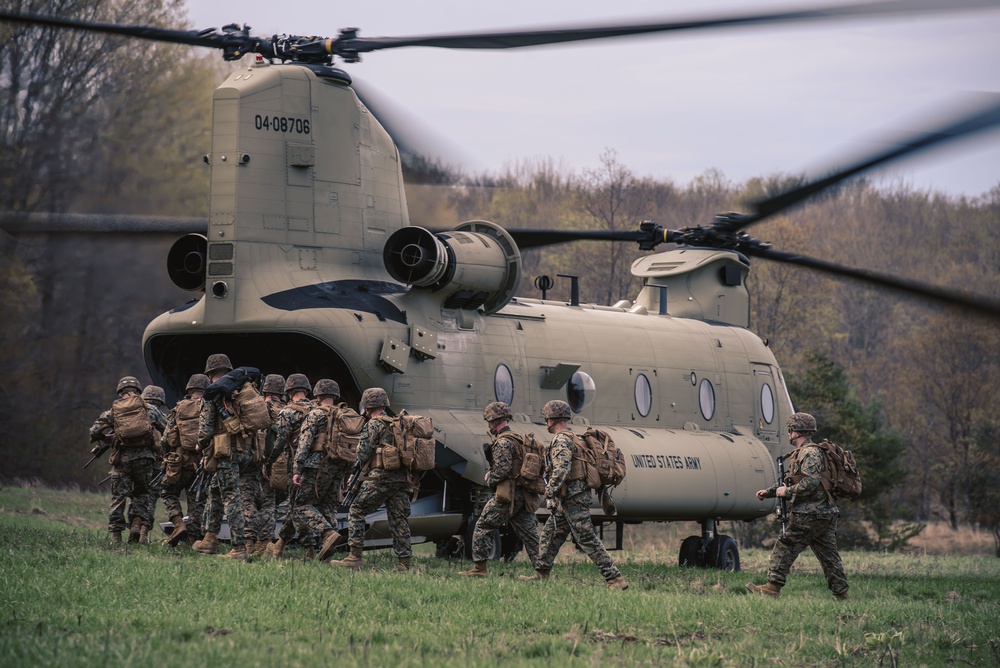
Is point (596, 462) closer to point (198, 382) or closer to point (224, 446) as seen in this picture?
point (224, 446)

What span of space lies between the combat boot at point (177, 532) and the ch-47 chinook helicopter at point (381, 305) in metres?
1.97

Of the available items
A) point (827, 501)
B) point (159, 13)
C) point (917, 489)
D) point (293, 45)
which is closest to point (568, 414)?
point (827, 501)

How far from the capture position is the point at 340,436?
1334 centimetres

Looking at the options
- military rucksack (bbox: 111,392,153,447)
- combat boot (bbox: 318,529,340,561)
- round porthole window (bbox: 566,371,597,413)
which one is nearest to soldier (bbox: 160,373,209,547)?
military rucksack (bbox: 111,392,153,447)

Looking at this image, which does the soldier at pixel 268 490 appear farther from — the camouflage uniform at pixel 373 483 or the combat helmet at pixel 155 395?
the combat helmet at pixel 155 395

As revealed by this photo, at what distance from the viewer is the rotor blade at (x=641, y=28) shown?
7.11 metres

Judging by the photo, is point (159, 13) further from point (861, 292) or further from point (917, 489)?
point (861, 292)

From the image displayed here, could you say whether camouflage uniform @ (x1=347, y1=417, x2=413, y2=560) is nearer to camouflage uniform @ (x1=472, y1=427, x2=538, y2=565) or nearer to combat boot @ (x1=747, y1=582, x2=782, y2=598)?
camouflage uniform @ (x1=472, y1=427, x2=538, y2=565)

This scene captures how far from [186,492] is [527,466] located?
13.2 ft

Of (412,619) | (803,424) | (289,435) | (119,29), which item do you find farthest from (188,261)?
(803,424)

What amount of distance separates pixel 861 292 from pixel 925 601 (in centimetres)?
4330

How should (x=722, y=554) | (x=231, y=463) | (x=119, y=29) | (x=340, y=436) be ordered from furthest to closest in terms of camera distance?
(x=722, y=554)
(x=340, y=436)
(x=231, y=463)
(x=119, y=29)

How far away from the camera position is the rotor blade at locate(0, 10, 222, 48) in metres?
11.4

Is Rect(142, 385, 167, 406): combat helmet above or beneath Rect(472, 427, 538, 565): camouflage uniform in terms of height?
above
